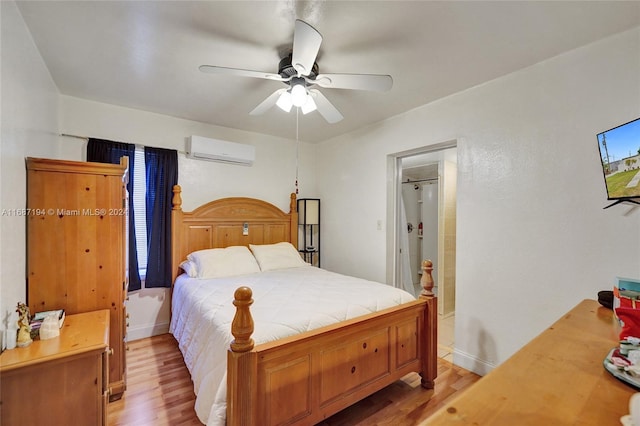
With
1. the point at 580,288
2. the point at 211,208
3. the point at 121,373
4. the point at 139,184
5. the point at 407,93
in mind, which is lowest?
the point at 121,373

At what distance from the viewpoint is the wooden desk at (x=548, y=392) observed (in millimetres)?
654

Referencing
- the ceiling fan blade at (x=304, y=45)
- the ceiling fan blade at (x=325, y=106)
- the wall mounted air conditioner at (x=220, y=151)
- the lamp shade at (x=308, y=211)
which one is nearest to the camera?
→ the ceiling fan blade at (x=304, y=45)

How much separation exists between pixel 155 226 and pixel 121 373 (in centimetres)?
144

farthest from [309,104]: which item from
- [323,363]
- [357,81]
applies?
[323,363]

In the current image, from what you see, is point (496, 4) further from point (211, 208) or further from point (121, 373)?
point (121, 373)

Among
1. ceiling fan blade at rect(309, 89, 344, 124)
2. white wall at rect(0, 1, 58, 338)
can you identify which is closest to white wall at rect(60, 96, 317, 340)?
white wall at rect(0, 1, 58, 338)

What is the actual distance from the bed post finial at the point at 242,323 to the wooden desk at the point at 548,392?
0.86 meters

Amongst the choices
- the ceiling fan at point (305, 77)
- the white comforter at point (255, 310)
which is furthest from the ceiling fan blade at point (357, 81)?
the white comforter at point (255, 310)

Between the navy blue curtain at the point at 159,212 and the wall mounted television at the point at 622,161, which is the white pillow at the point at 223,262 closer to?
the navy blue curtain at the point at 159,212

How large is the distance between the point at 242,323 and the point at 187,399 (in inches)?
50.4

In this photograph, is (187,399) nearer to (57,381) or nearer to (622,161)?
(57,381)

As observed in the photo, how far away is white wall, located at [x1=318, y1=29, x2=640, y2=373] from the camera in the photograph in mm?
1724

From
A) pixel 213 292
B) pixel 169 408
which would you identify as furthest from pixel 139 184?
pixel 169 408

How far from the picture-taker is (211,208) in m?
3.31
